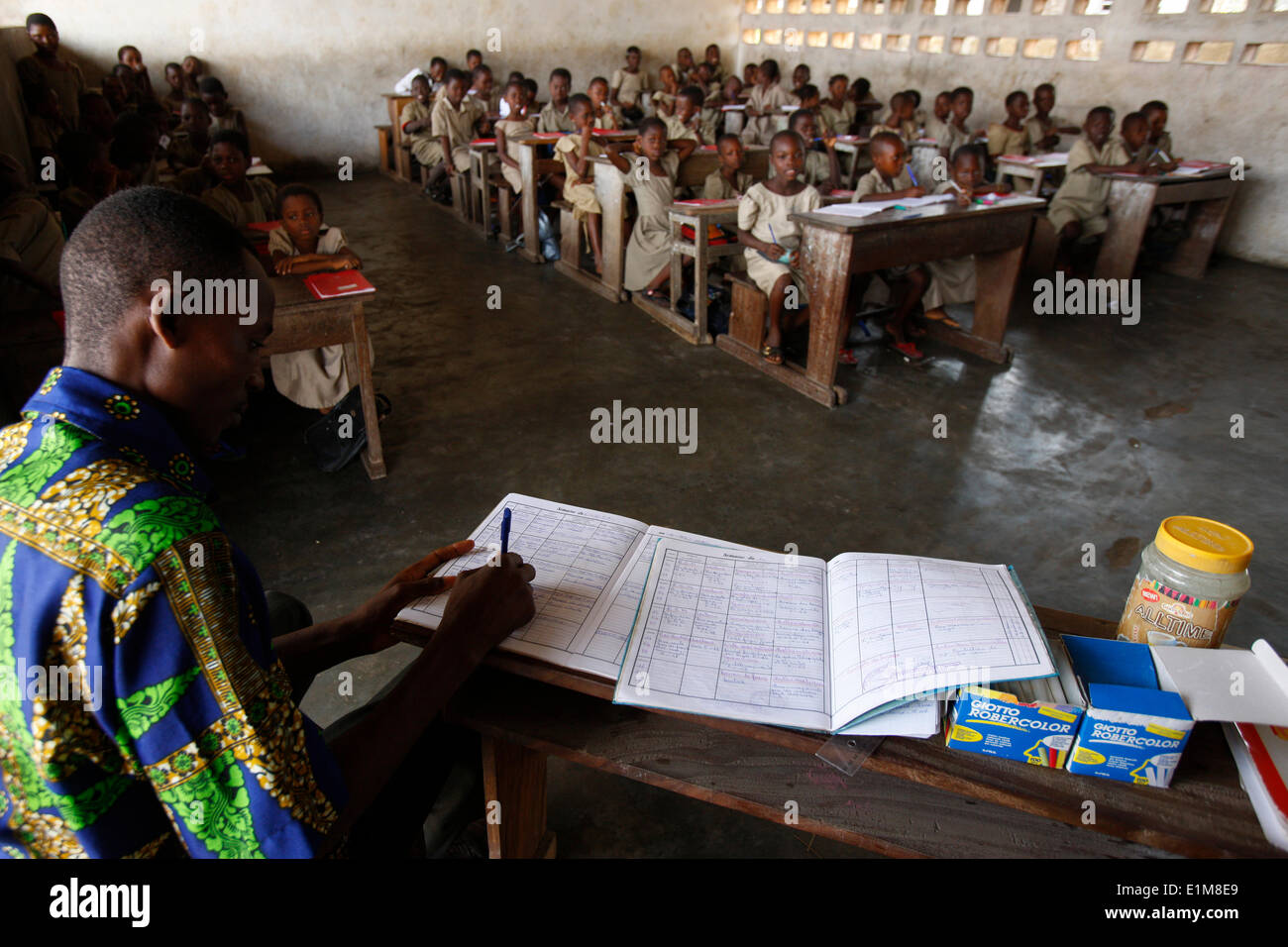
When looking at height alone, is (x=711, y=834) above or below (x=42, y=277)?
below

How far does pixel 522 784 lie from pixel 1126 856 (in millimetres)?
889

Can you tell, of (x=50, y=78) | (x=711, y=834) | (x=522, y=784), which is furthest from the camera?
(x=50, y=78)

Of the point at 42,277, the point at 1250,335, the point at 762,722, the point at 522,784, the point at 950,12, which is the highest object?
the point at 950,12

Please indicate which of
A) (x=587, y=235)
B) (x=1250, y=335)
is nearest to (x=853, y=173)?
(x=587, y=235)

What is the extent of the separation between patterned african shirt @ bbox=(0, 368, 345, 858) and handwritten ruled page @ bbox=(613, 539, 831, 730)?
1.21ft

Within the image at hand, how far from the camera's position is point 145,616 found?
661 millimetres

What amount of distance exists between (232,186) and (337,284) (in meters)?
1.77

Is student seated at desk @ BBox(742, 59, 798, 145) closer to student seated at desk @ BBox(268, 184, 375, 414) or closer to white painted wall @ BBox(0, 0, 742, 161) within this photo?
white painted wall @ BBox(0, 0, 742, 161)

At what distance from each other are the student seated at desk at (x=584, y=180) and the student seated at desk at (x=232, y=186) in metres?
2.00

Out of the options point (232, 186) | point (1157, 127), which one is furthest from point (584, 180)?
point (1157, 127)

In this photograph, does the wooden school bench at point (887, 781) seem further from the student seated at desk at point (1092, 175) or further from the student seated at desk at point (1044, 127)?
the student seated at desk at point (1044, 127)

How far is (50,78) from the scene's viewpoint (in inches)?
283

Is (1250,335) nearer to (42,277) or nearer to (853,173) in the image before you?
(853,173)

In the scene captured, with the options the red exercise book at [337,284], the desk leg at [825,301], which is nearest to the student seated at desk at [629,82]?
the desk leg at [825,301]
